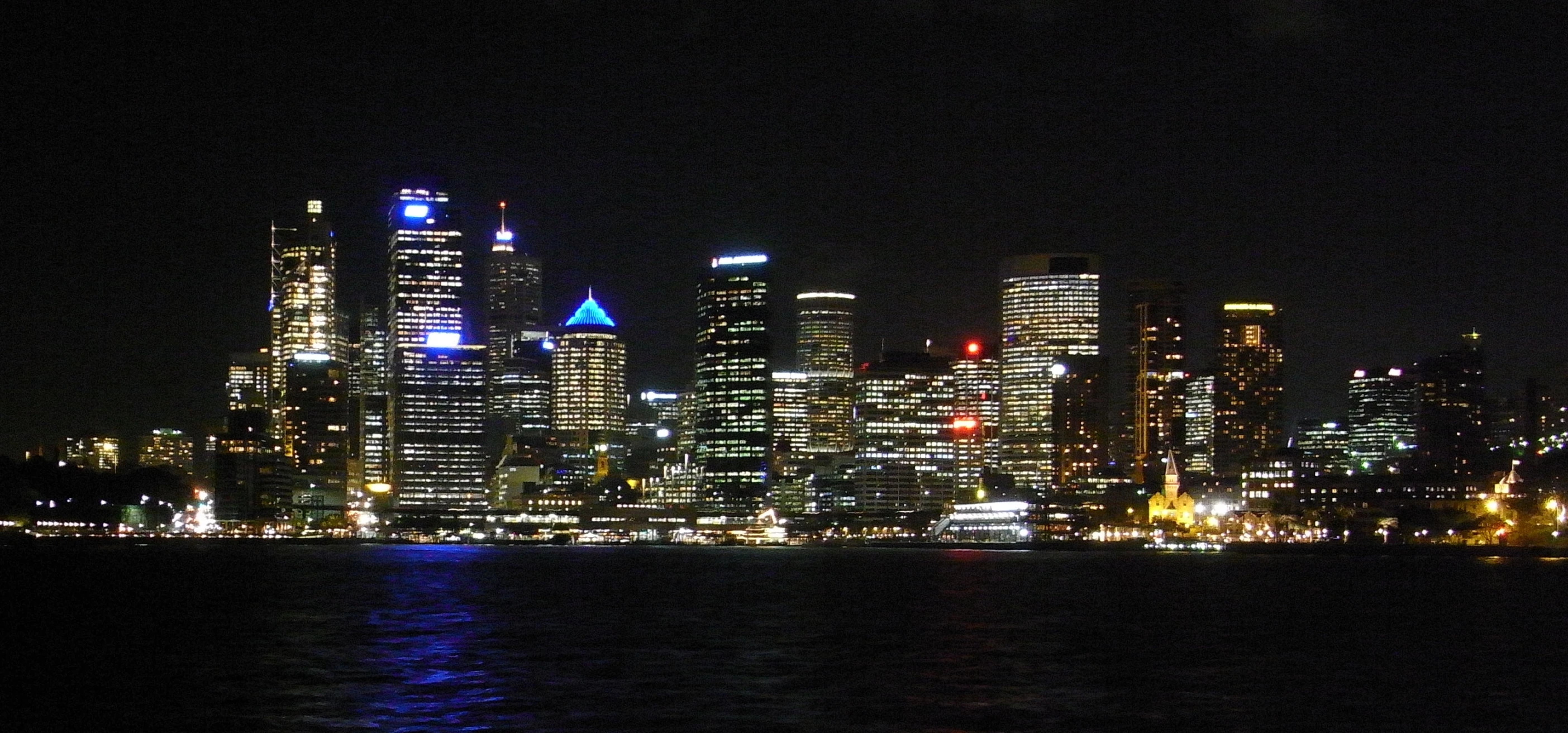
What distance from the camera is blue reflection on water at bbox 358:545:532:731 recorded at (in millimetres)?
49281

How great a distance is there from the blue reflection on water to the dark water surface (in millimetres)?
212

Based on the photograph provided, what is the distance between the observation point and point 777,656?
6831cm

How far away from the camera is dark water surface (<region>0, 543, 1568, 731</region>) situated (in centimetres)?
5109

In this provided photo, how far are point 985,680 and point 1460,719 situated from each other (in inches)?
594

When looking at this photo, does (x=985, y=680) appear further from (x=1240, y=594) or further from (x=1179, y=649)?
(x=1240, y=594)

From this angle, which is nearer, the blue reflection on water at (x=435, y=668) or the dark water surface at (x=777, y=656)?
the blue reflection on water at (x=435, y=668)

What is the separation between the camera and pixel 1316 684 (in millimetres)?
59969

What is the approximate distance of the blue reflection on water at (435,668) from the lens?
49281mm

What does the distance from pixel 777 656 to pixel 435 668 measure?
42.5ft

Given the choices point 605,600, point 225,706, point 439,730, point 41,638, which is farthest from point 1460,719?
point 605,600

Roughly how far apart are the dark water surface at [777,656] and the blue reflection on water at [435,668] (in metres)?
0.21

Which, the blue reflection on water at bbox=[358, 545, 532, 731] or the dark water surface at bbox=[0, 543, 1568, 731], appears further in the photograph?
the dark water surface at bbox=[0, 543, 1568, 731]

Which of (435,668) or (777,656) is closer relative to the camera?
Answer: (435,668)

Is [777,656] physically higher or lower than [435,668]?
lower
